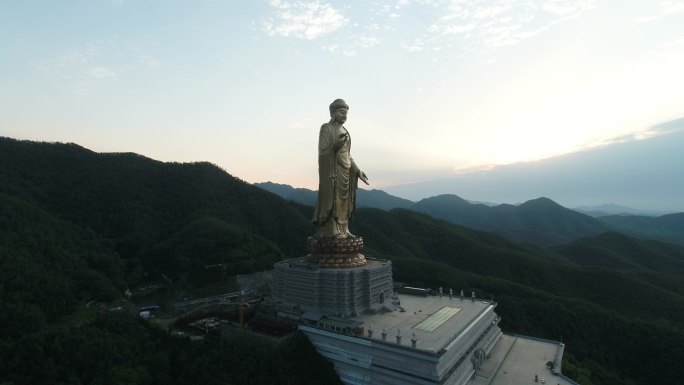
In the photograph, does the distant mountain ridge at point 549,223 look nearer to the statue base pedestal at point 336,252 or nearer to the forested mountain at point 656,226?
the forested mountain at point 656,226

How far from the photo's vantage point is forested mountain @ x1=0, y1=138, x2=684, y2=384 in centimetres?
2150

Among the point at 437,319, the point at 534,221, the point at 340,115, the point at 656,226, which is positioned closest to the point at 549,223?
the point at 534,221

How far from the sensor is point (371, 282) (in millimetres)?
25703

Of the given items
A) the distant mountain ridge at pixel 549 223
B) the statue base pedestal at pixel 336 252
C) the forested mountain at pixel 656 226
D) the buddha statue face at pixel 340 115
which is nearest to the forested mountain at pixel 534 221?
the distant mountain ridge at pixel 549 223

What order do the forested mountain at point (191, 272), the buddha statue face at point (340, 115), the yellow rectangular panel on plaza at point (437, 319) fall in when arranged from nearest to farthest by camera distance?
the forested mountain at point (191, 272)
the yellow rectangular panel on plaza at point (437, 319)
the buddha statue face at point (340, 115)

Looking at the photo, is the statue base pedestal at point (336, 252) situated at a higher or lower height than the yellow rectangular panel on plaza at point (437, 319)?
higher

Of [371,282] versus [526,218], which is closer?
[371,282]

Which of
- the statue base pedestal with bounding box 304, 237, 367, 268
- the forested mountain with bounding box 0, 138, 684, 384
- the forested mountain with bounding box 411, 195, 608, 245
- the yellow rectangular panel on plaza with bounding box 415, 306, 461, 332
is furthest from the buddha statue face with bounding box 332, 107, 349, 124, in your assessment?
the forested mountain with bounding box 411, 195, 608, 245

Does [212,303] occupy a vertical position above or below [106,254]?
below

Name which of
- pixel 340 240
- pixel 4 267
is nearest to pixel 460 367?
pixel 340 240

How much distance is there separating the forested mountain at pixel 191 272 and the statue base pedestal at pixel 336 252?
5.38 meters

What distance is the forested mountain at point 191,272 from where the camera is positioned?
21.5 m

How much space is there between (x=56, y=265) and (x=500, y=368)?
1287 inches

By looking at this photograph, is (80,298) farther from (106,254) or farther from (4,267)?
(106,254)
